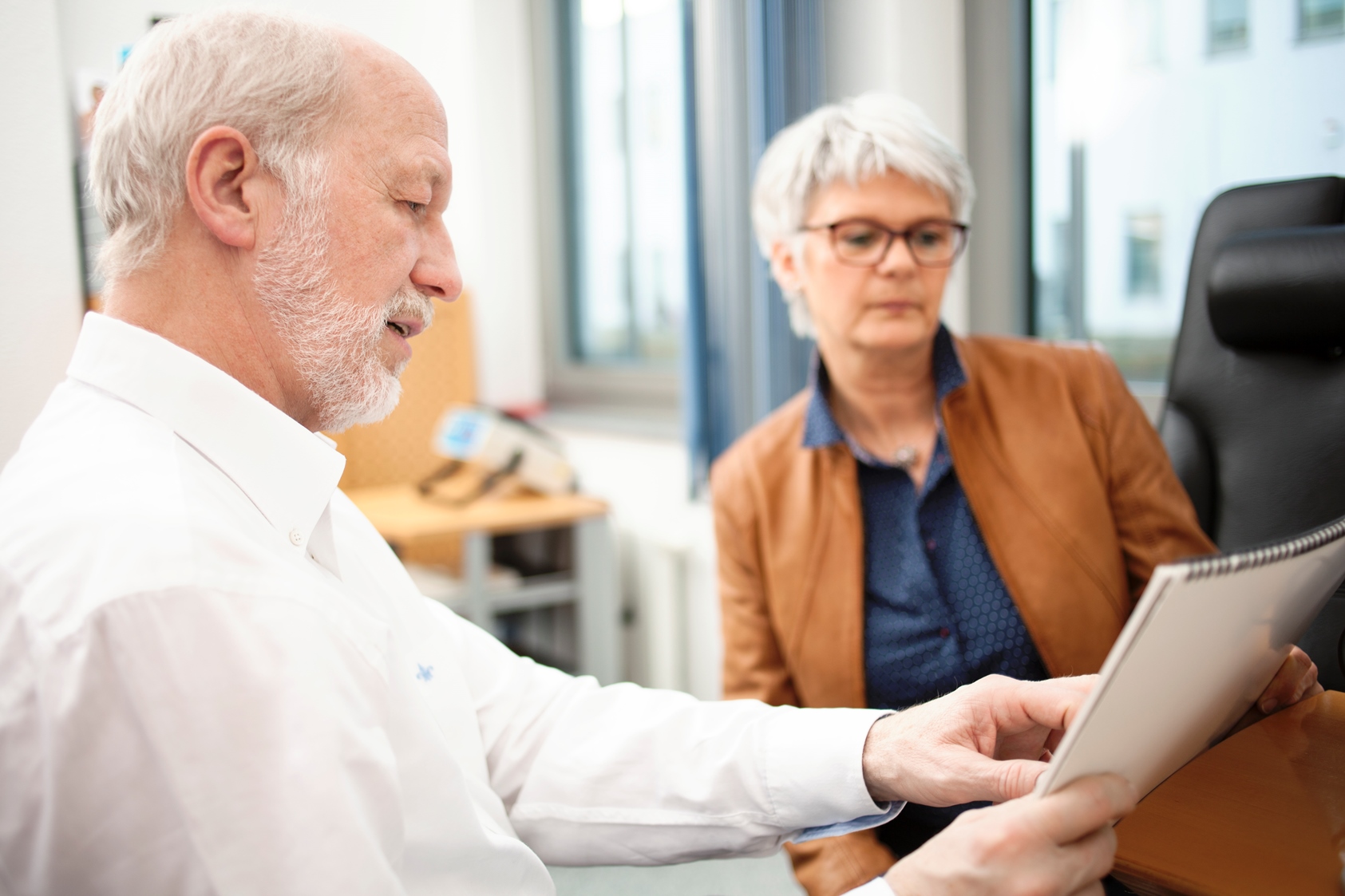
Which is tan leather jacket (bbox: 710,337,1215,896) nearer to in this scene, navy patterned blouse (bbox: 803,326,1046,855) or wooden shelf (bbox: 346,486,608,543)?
navy patterned blouse (bbox: 803,326,1046,855)

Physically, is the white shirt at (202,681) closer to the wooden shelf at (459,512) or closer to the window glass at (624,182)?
the wooden shelf at (459,512)

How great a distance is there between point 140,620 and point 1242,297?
48.7 inches

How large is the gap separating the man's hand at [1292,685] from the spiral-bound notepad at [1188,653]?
0.11 metres

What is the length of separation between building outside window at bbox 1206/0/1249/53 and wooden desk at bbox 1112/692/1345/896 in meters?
1.45

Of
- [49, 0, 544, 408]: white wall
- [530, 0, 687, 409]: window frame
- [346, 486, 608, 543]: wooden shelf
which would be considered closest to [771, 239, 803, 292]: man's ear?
[346, 486, 608, 543]: wooden shelf

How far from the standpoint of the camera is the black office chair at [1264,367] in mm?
1137

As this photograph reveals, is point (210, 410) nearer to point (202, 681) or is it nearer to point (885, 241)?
point (202, 681)

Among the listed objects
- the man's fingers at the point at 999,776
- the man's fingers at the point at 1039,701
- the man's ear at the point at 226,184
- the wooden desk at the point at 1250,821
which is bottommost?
the wooden desk at the point at 1250,821

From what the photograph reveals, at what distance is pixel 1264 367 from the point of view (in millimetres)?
1215

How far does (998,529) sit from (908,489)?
5.1 inches

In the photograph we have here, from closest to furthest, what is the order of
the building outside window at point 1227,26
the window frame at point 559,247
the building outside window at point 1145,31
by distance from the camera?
1. the building outside window at point 1227,26
2. the building outside window at point 1145,31
3. the window frame at point 559,247

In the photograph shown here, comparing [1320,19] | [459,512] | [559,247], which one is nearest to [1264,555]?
[1320,19]

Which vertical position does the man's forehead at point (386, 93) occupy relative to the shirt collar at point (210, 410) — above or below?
above

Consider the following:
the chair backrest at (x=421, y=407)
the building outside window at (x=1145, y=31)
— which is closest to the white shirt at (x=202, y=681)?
the building outside window at (x=1145, y=31)
